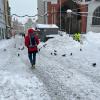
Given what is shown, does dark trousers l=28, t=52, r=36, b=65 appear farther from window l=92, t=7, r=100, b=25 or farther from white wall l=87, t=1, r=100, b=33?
white wall l=87, t=1, r=100, b=33

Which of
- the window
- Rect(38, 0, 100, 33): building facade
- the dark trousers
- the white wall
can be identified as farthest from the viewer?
Rect(38, 0, 100, 33): building facade

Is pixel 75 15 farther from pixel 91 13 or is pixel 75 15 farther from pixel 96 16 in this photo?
pixel 96 16

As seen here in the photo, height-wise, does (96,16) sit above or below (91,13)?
below

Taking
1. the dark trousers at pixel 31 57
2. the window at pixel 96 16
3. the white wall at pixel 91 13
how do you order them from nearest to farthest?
1. the dark trousers at pixel 31 57
2. the window at pixel 96 16
3. the white wall at pixel 91 13

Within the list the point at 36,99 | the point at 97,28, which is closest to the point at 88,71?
the point at 36,99

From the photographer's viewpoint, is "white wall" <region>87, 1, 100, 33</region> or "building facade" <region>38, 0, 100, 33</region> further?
"building facade" <region>38, 0, 100, 33</region>

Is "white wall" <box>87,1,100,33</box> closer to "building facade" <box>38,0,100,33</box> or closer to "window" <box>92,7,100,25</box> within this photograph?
"building facade" <box>38,0,100,33</box>

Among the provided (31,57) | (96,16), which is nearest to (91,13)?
(96,16)

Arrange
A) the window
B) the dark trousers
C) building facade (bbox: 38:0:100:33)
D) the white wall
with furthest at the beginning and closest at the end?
1. building facade (bbox: 38:0:100:33)
2. the white wall
3. the window
4. the dark trousers

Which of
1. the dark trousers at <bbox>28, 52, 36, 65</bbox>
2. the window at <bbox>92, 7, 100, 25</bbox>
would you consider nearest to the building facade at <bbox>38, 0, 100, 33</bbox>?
the window at <bbox>92, 7, 100, 25</bbox>

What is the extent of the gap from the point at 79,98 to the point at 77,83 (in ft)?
5.23

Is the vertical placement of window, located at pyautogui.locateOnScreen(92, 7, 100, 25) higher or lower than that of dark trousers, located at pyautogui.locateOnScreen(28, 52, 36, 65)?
higher

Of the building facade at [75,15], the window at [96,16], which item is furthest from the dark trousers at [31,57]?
the building facade at [75,15]

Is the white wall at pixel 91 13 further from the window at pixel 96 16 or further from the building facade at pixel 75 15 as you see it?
the window at pixel 96 16
